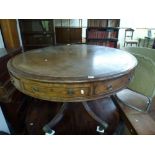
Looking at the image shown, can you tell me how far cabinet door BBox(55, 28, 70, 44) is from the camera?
10.1ft

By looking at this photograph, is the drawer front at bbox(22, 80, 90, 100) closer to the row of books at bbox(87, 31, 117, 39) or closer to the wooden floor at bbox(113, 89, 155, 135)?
the wooden floor at bbox(113, 89, 155, 135)

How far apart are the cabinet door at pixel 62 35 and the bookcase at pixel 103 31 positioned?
1.61ft

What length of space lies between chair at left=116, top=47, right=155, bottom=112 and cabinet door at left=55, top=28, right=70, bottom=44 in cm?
202

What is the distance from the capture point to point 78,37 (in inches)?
125

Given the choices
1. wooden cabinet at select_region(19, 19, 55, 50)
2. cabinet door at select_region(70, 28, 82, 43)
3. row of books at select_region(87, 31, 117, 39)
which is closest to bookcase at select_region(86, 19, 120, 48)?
row of books at select_region(87, 31, 117, 39)

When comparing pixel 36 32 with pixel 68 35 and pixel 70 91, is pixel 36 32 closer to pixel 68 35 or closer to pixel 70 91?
pixel 68 35

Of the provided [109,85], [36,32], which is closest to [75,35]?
[36,32]

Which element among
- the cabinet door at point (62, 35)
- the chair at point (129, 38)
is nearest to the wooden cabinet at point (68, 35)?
the cabinet door at point (62, 35)

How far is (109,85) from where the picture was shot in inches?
32.1

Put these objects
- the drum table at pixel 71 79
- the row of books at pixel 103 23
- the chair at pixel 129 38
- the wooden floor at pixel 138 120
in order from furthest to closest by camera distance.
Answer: the chair at pixel 129 38 → the row of books at pixel 103 23 → the wooden floor at pixel 138 120 → the drum table at pixel 71 79

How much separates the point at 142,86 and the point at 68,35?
2334mm

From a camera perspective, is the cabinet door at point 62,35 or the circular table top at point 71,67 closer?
the circular table top at point 71,67

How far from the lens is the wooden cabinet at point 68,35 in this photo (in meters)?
3.09

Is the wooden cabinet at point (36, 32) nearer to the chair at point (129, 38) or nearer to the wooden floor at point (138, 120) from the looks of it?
the wooden floor at point (138, 120)
